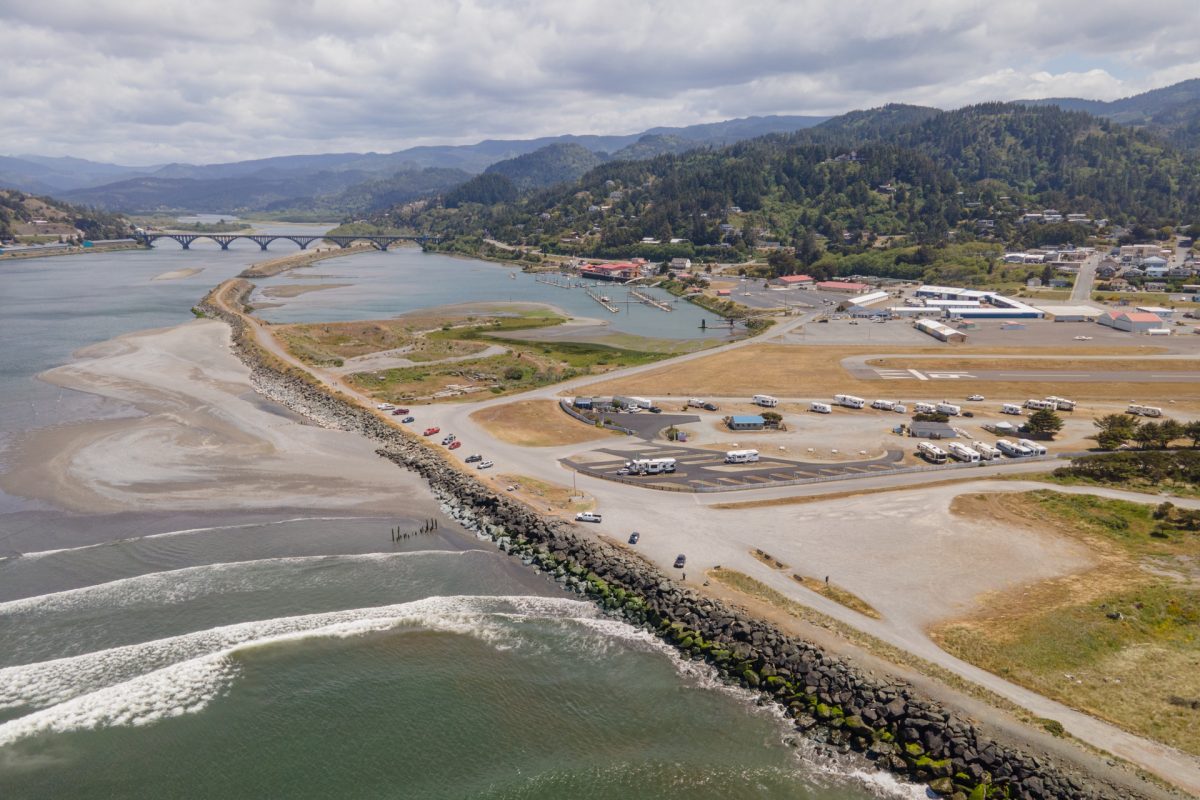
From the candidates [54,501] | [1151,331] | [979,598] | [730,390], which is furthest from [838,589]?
[1151,331]

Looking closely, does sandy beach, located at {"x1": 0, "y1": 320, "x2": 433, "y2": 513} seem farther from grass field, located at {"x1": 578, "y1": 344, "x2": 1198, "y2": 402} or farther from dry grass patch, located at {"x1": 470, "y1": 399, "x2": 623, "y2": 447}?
grass field, located at {"x1": 578, "y1": 344, "x2": 1198, "y2": 402}

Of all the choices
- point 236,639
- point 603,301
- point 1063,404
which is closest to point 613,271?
point 603,301

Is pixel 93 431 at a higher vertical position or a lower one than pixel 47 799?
higher

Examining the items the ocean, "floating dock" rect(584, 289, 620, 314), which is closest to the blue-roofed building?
the ocean

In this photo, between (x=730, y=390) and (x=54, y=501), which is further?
(x=730, y=390)

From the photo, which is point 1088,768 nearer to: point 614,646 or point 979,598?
point 979,598

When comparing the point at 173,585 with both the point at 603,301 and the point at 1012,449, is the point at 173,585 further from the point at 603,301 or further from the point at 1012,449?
the point at 603,301
